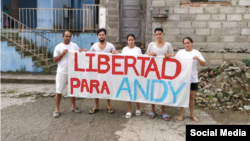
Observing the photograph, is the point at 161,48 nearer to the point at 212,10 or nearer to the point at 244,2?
the point at 212,10

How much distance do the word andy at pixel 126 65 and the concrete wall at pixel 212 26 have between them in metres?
3.20

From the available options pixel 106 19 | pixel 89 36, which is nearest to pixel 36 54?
pixel 89 36

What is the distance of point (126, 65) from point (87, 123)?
129cm

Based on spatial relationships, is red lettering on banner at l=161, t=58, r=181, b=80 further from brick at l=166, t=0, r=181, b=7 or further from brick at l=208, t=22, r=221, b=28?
brick at l=208, t=22, r=221, b=28

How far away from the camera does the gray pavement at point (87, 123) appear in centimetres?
315

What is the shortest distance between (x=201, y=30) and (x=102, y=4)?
12.5 ft

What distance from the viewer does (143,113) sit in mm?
4133

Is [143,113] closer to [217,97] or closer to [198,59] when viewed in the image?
[198,59]

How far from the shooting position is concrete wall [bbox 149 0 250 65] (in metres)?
6.31

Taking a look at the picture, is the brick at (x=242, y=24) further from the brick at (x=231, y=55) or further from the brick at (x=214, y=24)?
the brick at (x=231, y=55)

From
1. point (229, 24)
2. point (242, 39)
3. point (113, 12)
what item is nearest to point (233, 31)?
point (229, 24)

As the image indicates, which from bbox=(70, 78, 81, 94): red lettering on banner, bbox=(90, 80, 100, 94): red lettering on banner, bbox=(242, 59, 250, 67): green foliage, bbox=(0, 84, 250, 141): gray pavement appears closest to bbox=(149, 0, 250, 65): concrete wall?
bbox=(242, 59, 250, 67): green foliage

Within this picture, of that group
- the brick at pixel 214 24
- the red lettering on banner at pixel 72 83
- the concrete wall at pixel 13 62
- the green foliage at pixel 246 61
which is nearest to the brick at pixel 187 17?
the brick at pixel 214 24

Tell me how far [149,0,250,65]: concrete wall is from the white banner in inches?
126
